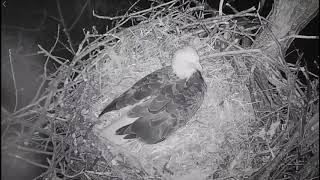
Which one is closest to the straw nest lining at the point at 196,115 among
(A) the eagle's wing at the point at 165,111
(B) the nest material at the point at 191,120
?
(B) the nest material at the point at 191,120

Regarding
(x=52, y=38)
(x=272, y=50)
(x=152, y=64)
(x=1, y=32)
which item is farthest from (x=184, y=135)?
(x=1, y=32)

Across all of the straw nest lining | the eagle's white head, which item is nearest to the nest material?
the straw nest lining

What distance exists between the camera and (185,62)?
2.38 m

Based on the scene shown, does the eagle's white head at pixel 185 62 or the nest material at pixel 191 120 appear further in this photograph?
the eagle's white head at pixel 185 62

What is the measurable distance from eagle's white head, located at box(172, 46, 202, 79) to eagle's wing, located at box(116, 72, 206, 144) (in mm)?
61

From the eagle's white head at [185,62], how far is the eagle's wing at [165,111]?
0.20 feet

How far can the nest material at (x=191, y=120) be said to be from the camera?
7.11 ft

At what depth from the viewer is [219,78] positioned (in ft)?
8.43

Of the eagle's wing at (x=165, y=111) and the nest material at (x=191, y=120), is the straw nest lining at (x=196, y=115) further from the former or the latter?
the eagle's wing at (x=165, y=111)

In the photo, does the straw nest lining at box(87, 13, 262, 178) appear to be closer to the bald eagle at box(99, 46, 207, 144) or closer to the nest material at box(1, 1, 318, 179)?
the nest material at box(1, 1, 318, 179)

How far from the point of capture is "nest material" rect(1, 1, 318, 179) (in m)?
2.17

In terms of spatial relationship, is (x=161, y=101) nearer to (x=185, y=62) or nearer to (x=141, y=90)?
(x=141, y=90)

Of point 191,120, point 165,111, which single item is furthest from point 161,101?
point 191,120

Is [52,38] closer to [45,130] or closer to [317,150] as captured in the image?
[45,130]
